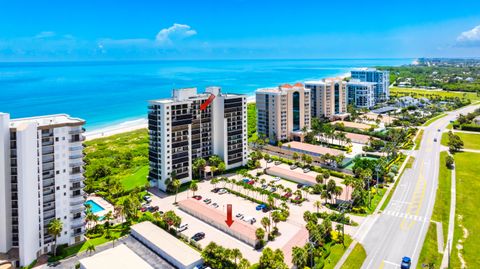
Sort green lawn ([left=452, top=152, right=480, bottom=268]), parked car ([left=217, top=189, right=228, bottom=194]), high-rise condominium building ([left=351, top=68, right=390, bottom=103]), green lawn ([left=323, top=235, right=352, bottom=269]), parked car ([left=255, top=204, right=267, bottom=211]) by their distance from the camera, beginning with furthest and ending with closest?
high-rise condominium building ([left=351, top=68, right=390, bottom=103])
parked car ([left=217, top=189, right=228, bottom=194])
parked car ([left=255, top=204, right=267, bottom=211])
green lawn ([left=452, top=152, right=480, bottom=268])
green lawn ([left=323, top=235, right=352, bottom=269])

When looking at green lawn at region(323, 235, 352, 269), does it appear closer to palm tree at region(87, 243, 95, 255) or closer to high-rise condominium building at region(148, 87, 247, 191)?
palm tree at region(87, 243, 95, 255)

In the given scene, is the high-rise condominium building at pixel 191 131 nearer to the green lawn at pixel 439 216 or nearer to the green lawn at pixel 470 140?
the green lawn at pixel 439 216

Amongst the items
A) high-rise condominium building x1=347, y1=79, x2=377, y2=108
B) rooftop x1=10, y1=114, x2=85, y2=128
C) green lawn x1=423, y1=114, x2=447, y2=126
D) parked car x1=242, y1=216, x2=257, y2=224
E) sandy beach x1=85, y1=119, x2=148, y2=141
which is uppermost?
high-rise condominium building x1=347, y1=79, x2=377, y2=108

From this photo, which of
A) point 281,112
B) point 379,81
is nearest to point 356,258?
point 281,112

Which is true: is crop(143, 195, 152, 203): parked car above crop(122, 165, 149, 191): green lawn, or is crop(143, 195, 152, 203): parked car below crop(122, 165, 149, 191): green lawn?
below

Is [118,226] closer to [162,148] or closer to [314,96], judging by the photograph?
[162,148]

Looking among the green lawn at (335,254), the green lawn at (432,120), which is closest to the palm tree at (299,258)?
the green lawn at (335,254)

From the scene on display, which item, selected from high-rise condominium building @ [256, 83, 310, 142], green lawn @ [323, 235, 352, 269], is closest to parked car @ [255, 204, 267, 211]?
green lawn @ [323, 235, 352, 269]
